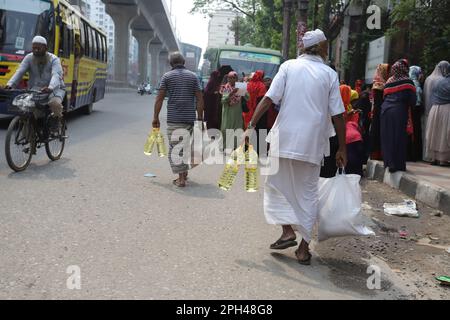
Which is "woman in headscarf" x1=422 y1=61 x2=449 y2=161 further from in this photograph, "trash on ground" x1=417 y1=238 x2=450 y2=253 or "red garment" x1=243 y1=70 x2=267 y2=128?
"trash on ground" x1=417 y1=238 x2=450 y2=253

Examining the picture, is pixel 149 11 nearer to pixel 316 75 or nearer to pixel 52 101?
pixel 52 101

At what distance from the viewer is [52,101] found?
718 cm

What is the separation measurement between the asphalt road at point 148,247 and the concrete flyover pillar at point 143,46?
56.8 m

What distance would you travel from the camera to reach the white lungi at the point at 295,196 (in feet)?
13.4

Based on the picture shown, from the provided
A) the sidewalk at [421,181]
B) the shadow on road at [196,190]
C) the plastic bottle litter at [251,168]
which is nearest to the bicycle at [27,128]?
the shadow on road at [196,190]

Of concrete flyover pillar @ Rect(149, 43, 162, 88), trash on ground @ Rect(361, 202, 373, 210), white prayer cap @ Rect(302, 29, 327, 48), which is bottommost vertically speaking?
trash on ground @ Rect(361, 202, 373, 210)

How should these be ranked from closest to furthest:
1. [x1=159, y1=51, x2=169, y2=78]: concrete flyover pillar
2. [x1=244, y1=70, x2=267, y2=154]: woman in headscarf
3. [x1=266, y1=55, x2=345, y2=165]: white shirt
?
[x1=266, y1=55, x2=345, y2=165]: white shirt → [x1=244, y1=70, x2=267, y2=154]: woman in headscarf → [x1=159, y1=51, x2=169, y2=78]: concrete flyover pillar

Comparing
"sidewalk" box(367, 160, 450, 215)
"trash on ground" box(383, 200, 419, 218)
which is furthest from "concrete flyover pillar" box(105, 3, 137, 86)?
"trash on ground" box(383, 200, 419, 218)

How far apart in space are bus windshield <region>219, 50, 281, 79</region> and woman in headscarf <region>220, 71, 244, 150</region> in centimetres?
615

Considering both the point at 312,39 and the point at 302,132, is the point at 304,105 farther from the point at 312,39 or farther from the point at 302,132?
the point at 312,39

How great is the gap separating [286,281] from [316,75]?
1558mm

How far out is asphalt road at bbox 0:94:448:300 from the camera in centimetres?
338

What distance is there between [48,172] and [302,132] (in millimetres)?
4193
